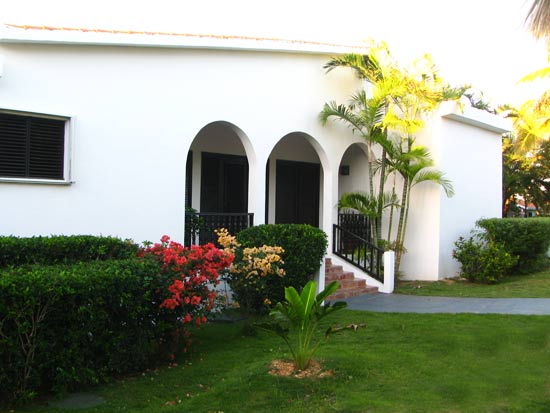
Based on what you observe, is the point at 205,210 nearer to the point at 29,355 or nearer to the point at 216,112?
the point at 216,112

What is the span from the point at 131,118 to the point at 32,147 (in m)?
1.55

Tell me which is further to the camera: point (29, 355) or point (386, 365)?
point (386, 365)

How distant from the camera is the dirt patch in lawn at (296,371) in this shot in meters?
5.36


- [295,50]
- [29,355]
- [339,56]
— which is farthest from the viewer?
[339,56]

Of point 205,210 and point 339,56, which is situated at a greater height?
point 339,56

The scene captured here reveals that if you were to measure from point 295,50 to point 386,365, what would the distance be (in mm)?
6967

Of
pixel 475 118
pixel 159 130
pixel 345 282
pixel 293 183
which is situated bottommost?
pixel 345 282

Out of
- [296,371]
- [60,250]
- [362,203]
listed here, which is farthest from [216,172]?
[296,371]

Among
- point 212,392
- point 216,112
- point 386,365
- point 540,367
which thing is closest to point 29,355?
point 212,392

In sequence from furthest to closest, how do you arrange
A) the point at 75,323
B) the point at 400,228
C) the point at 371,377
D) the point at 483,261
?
the point at 483,261 → the point at 400,228 → the point at 371,377 → the point at 75,323

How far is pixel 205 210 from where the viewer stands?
1230 centimetres

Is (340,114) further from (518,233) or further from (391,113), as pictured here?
(518,233)

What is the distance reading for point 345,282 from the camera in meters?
11.0

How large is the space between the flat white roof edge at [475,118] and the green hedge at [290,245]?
5.47 meters
